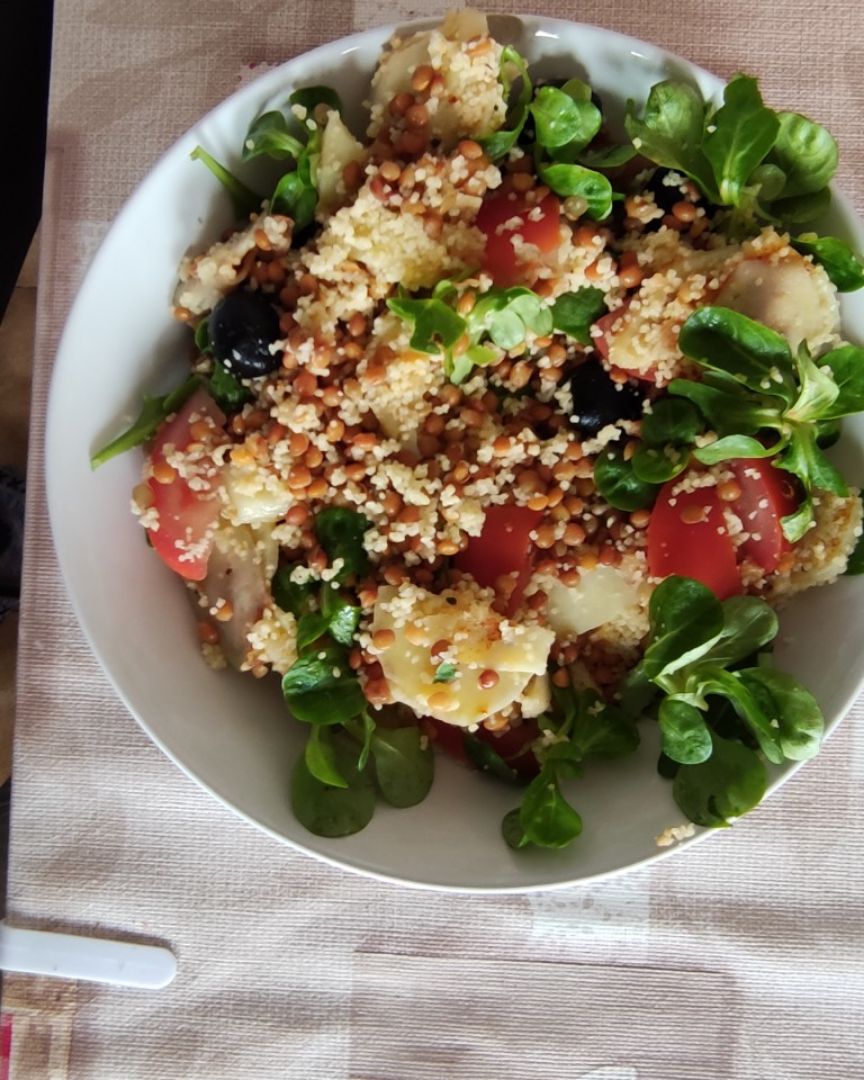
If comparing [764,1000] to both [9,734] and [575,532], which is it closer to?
[575,532]

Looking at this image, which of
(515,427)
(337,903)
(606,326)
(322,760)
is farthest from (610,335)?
(337,903)

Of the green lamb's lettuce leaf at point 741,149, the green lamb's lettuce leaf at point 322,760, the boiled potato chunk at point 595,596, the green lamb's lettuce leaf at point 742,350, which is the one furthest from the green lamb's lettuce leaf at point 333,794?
the green lamb's lettuce leaf at point 741,149

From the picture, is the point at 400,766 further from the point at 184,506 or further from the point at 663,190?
the point at 663,190

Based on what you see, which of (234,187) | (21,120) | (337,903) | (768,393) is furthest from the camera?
(21,120)

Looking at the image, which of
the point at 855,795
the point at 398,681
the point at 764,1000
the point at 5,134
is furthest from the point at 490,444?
the point at 5,134

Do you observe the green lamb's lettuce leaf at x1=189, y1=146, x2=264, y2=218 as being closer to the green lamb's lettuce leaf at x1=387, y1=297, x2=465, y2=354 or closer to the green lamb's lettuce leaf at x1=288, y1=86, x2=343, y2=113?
the green lamb's lettuce leaf at x1=288, y1=86, x2=343, y2=113

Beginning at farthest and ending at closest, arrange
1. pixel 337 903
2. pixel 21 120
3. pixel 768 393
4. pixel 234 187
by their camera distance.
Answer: pixel 21 120, pixel 337 903, pixel 234 187, pixel 768 393
